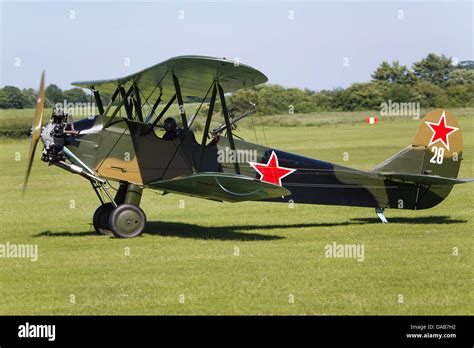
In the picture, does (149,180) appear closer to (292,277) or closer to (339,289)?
(292,277)

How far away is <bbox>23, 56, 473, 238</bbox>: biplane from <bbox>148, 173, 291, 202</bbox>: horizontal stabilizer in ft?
0.06

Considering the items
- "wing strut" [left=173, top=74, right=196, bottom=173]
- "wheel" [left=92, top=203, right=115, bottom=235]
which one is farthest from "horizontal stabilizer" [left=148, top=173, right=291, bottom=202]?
"wheel" [left=92, top=203, right=115, bottom=235]

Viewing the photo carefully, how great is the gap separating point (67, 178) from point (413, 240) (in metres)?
15.9

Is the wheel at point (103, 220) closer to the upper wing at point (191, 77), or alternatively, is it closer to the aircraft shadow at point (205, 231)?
the aircraft shadow at point (205, 231)

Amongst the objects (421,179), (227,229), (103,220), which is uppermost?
(421,179)

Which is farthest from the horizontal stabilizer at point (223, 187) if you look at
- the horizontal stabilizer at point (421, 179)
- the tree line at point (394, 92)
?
the tree line at point (394, 92)

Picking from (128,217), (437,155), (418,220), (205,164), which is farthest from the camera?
(418,220)

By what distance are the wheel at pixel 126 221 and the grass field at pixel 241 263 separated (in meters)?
0.20

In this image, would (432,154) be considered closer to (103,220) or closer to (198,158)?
(198,158)

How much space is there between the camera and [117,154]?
12.2 meters

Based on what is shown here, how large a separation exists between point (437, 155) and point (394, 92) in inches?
2257

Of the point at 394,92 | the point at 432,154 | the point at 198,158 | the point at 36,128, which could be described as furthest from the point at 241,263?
the point at 394,92

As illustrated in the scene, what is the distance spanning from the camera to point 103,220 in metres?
12.7
